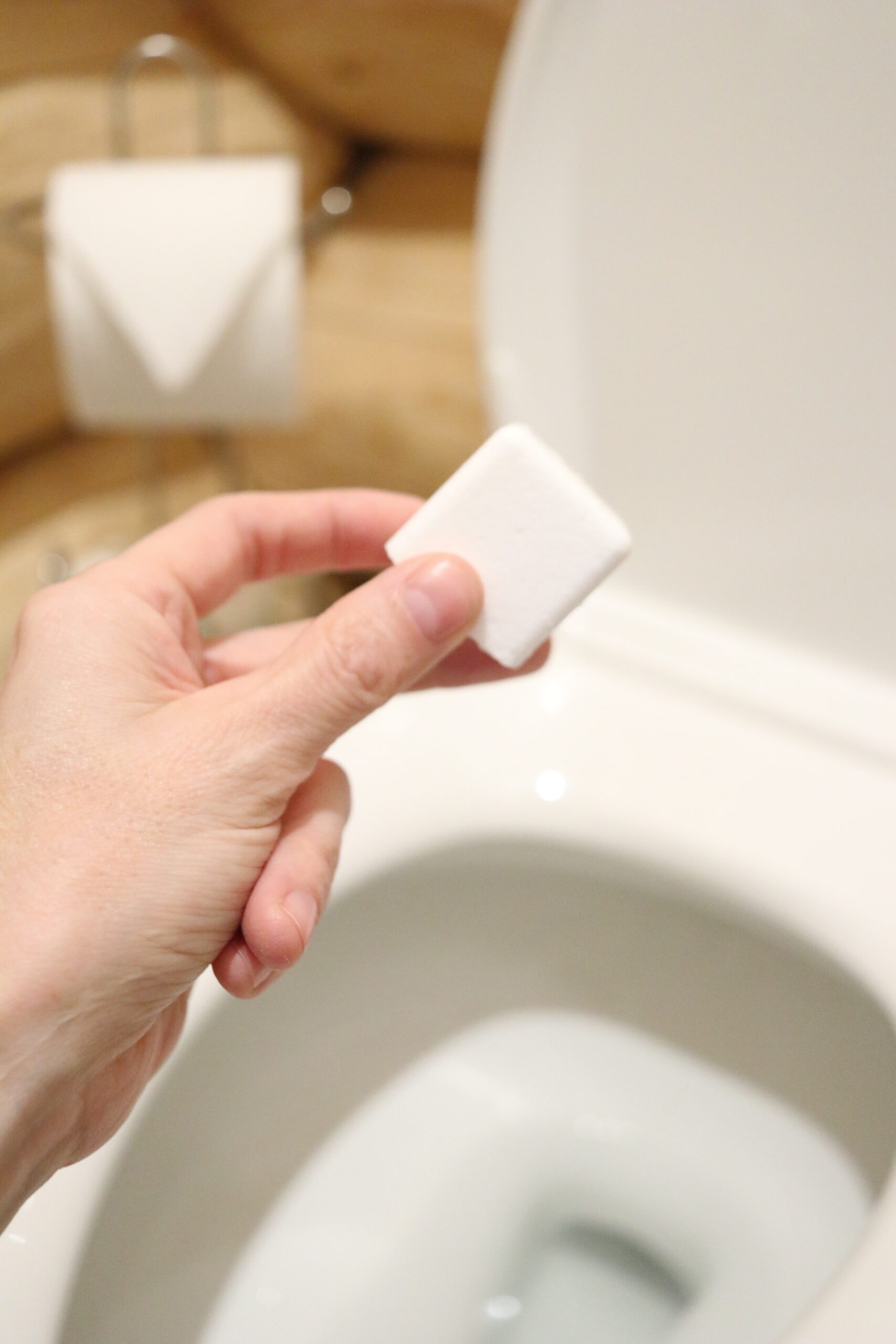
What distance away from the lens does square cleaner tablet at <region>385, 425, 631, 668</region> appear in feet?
1.14

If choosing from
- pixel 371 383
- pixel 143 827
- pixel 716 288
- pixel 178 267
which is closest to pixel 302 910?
pixel 143 827

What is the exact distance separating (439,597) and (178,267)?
1.60ft

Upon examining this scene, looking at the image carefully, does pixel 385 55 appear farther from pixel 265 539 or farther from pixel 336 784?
pixel 336 784

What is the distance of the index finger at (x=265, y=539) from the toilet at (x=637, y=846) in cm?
9

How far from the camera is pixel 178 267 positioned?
0.72 m

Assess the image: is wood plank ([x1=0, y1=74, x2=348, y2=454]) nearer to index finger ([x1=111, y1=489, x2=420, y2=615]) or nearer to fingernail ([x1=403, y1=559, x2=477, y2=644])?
index finger ([x1=111, y1=489, x2=420, y2=615])

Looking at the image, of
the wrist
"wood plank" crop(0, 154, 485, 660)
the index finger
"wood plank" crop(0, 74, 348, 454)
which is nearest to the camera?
the wrist

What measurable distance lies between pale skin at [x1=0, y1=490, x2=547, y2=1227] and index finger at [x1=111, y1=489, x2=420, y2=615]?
0.06m

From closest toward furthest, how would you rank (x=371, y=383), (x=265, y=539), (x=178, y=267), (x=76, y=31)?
(x=265, y=539) → (x=178, y=267) → (x=76, y=31) → (x=371, y=383)

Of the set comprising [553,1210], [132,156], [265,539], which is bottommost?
[553,1210]

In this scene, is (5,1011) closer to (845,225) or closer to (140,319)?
(845,225)

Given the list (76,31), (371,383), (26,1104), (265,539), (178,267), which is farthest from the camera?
(371,383)

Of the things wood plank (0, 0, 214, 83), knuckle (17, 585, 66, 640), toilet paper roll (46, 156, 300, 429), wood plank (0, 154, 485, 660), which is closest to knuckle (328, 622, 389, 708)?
knuckle (17, 585, 66, 640)

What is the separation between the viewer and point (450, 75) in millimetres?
883
